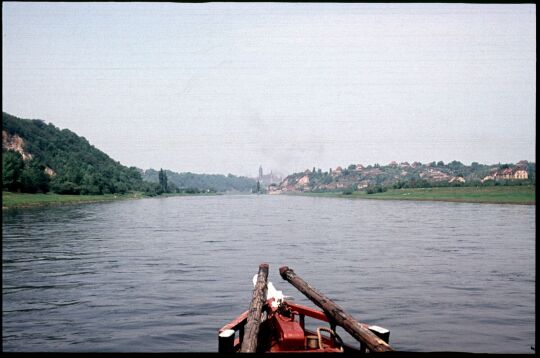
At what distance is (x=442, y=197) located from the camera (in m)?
118

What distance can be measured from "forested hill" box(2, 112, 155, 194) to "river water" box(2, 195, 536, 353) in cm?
6011

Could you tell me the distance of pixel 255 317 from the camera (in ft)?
31.7

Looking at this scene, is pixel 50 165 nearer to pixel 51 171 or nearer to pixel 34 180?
pixel 51 171

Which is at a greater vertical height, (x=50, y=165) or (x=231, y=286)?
(x=50, y=165)

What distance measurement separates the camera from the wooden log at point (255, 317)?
7834 mm

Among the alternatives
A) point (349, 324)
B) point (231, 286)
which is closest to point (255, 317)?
point (349, 324)

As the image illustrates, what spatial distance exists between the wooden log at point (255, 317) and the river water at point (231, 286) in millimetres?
1732

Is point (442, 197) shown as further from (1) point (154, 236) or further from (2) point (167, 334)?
(2) point (167, 334)

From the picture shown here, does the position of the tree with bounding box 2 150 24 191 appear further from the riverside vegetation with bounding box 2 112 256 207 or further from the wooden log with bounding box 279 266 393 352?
the wooden log with bounding box 279 266 393 352

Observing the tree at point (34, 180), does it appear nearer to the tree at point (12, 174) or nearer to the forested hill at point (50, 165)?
the forested hill at point (50, 165)

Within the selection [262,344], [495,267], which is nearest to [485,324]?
[262,344]

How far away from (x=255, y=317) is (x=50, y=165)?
16064cm

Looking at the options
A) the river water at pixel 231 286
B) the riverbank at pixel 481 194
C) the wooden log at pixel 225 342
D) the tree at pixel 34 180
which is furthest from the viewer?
the riverbank at pixel 481 194

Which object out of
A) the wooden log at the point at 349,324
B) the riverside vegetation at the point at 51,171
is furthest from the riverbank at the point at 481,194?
the wooden log at the point at 349,324
